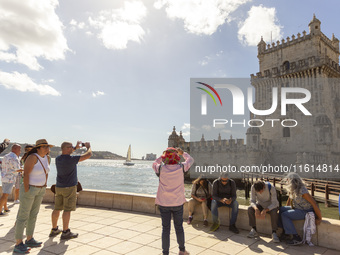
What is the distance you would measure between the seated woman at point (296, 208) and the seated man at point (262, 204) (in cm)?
21

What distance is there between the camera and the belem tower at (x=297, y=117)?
26.6m

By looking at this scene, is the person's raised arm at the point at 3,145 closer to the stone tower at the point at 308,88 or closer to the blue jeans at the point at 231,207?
the blue jeans at the point at 231,207

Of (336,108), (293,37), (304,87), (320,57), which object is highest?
(293,37)

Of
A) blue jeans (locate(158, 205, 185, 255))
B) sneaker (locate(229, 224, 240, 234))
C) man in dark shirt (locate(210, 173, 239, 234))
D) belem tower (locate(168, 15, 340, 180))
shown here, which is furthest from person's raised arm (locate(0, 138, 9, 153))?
belem tower (locate(168, 15, 340, 180))

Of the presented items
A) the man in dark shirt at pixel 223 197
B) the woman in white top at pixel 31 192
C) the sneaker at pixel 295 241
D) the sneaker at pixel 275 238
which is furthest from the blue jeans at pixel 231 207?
the woman in white top at pixel 31 192

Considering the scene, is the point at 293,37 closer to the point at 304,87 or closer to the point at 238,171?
the point at 304,87

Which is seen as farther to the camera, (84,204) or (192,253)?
(84,204)

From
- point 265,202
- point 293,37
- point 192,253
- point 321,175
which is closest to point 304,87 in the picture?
point 293,37

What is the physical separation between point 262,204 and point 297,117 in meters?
27.9

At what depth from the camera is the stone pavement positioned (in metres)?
4.54

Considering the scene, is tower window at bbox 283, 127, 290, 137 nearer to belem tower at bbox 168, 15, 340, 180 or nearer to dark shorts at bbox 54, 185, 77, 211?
belem tower at bbox 168, 15, 340, 180

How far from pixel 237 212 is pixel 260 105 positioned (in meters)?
28.8

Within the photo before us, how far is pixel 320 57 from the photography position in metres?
27.8

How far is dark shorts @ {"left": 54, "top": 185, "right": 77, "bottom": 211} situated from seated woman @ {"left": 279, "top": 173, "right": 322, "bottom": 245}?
449 cm
